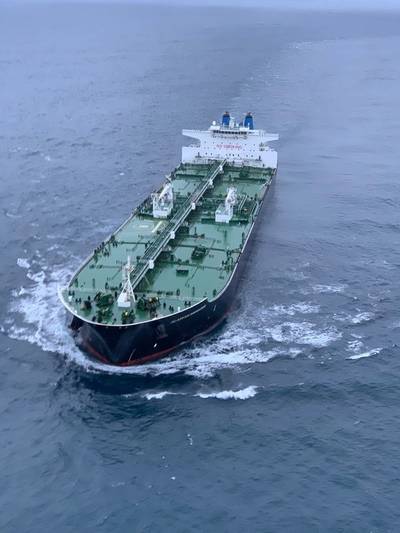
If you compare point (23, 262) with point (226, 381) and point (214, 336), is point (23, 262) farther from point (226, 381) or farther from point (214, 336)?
point (226, 381)

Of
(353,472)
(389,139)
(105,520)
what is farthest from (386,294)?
(389,139)

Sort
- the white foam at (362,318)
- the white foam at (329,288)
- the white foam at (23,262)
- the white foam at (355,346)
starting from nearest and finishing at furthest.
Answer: the white foam at (355,346) < the white foam at (362,318) < the white foam at (329,288) < the white foam at (23,262)

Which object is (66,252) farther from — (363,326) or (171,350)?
(363,326)

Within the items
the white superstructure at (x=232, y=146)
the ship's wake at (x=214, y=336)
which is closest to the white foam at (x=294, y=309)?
the ship's wake at (x=214, y=336)

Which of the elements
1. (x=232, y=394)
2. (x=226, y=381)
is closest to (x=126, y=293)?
(x=226, y=381)

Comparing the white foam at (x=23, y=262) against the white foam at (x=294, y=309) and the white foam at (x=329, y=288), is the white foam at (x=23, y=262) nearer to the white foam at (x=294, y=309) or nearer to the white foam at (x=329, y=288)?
the white foam at (x=294, y=309)
